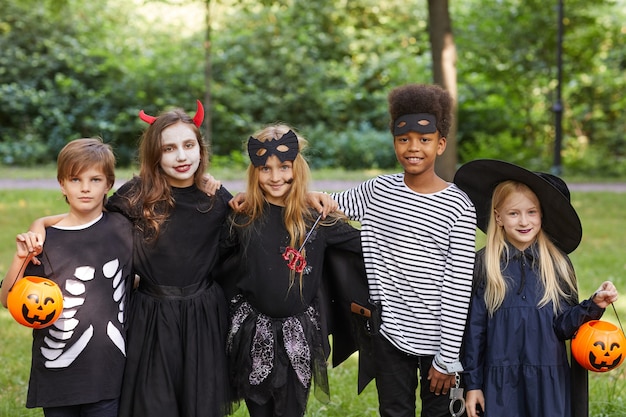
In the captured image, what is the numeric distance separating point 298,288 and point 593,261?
6181mm

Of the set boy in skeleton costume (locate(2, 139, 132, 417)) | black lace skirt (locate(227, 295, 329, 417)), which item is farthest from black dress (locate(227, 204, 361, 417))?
boy in skeleton costume (locate(2, 139, 132, 417))

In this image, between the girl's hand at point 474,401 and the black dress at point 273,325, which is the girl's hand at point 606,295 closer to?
the girl's hand at point 474,401

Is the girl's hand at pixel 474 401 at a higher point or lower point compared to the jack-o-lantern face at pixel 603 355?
lower

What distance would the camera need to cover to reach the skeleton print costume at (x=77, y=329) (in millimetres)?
3500

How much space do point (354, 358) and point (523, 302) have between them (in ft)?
9.53

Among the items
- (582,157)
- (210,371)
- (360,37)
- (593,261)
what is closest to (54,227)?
(210,371)

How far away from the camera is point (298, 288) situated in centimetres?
378

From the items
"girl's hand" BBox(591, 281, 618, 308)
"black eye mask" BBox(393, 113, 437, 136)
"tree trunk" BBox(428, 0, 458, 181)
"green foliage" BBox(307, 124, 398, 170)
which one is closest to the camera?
"girl's hand" BBox(591, 281, 618, 308)

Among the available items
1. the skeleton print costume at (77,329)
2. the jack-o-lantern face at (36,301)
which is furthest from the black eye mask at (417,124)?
the jack-o-lantern face at (36,301)

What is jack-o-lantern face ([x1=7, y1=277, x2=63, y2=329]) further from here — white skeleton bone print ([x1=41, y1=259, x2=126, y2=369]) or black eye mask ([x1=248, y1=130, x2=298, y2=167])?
black eye mask ([x1=248, y1=130, x2=298, y2=167])

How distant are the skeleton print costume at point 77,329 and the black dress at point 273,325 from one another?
1.97ft

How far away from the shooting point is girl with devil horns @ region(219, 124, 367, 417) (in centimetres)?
374

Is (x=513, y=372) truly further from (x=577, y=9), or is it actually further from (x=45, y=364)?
(x=577, y=9)

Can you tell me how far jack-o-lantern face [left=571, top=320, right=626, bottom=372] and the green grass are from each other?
1479 mm
